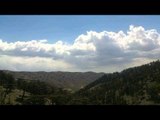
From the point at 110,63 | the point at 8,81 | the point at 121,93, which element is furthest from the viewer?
the point at 110,63

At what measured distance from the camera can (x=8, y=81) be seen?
57406mm

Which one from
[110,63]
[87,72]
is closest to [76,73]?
[87,72]

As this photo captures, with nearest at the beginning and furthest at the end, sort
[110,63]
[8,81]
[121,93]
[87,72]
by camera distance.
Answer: [121,93], [8,81], [110,63], [87,72]
